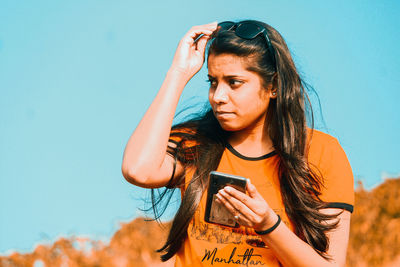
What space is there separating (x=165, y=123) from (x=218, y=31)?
0.68 metres

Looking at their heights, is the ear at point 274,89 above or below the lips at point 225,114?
above

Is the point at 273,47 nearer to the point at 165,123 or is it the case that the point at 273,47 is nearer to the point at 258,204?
the point at 165,123

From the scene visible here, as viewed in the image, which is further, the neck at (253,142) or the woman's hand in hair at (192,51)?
the neck at (253,142)

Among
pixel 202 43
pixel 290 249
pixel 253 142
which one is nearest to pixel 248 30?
pixel 202 43

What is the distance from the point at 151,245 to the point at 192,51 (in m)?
4.05

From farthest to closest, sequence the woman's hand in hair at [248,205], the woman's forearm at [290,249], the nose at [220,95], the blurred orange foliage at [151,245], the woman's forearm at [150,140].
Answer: the blurred orange foliage at [151,245] → the nose at [220,95] → the woman's forearm at [150,140] → the woman's forearm at [290,249] → the woman's hand in hair at [248,205]

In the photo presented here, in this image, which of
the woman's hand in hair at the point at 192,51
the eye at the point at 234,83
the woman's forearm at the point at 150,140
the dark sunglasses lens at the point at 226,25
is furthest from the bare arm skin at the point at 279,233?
the dark sunglasses lens at the point at 226,25

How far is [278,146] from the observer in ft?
8.74

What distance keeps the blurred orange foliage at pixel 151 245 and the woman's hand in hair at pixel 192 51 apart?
12.0 feet

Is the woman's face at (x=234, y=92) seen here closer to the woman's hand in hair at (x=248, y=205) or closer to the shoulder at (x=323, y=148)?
the shoulder at (x=323, y=148)

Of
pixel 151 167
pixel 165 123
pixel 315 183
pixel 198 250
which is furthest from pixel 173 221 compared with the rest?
pixel 315 183

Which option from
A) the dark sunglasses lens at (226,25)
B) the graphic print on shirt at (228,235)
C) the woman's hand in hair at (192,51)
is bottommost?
the graphic print on shirt at (228,235)

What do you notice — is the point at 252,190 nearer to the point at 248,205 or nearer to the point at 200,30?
the point at 248,205

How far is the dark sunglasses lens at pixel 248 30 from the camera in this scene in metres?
2.64
